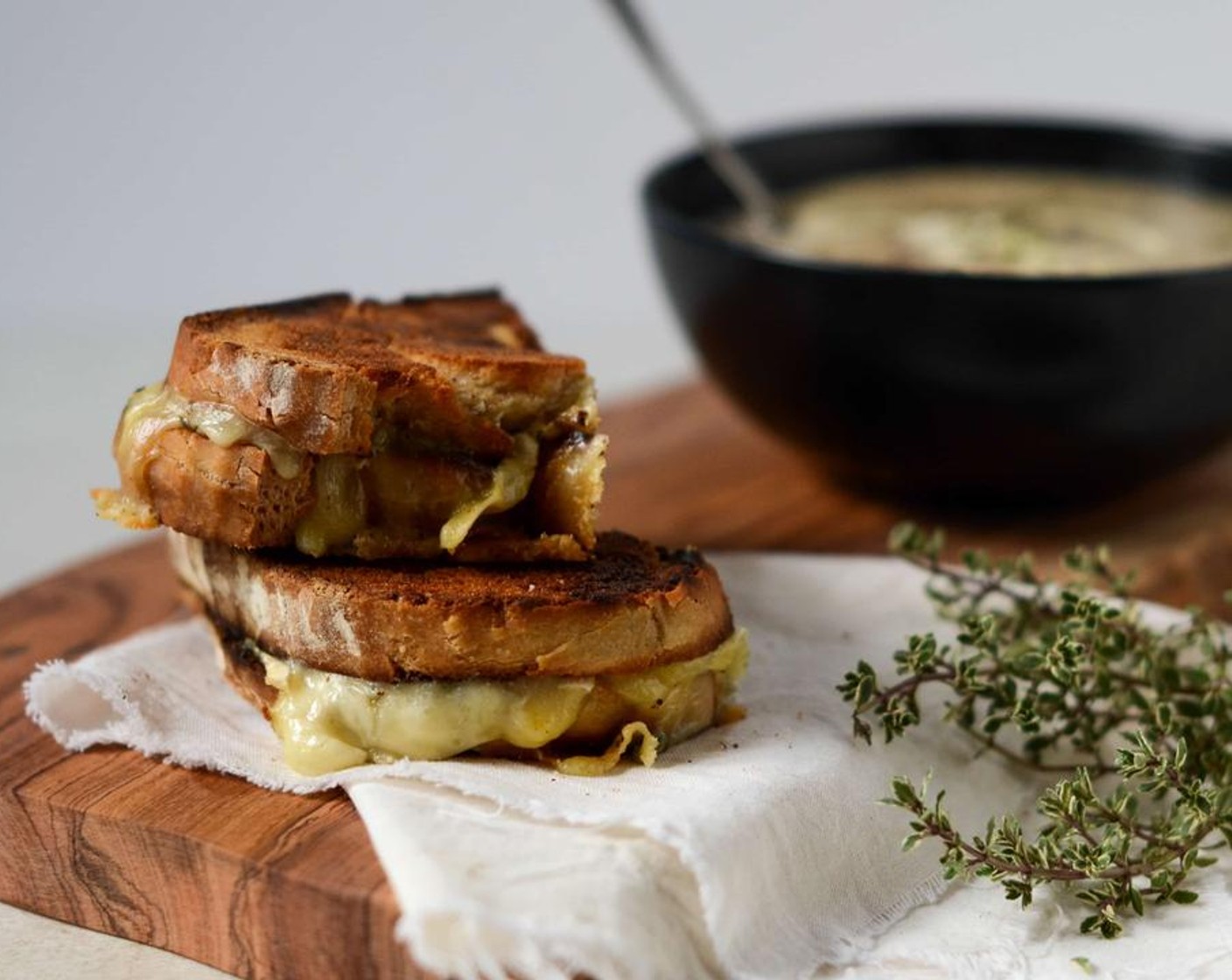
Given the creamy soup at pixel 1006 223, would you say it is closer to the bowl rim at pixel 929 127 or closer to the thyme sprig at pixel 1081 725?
the bowl rim at pixel 929 127

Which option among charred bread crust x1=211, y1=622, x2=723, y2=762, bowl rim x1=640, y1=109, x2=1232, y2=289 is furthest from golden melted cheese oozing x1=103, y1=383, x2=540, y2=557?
bowl rim x1=640, y1=109, x2=1232, y2=289

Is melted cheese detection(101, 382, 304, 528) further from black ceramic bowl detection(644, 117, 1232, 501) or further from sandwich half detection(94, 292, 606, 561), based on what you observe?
black ceramic bowl detection(644, 117, 1232, 501)

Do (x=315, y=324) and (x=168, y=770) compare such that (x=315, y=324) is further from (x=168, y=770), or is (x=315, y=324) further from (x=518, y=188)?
(x=518, y=188)

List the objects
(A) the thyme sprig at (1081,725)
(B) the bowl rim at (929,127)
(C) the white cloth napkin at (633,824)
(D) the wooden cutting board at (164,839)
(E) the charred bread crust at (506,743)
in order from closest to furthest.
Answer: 1. (C) the white cloth napkin at (633,824)
2. (D) the wooden cutting board at (164,839)
3. (A) the thyme sprig at (1081,725)
4. (E) the charred bread crust at (506,743)
5. (B) the bowl rim at (929,127)

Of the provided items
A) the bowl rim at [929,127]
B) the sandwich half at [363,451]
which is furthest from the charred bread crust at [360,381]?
the bowl rim at [929,127]

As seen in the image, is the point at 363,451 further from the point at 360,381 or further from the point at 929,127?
the point at 929,127

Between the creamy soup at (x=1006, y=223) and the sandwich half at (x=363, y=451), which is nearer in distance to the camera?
the sandwich half at (x=363, y=451)

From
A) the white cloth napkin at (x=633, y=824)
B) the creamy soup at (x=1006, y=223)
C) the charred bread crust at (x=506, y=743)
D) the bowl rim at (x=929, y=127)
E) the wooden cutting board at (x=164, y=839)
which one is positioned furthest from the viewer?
the creamy soup at (x=1006, y=223)

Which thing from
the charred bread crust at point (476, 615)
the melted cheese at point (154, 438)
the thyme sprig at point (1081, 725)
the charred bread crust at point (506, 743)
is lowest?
the thyme sprig at point (1081, 725)
